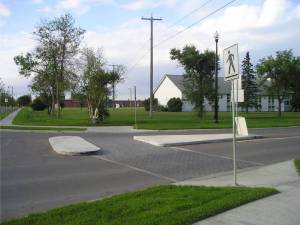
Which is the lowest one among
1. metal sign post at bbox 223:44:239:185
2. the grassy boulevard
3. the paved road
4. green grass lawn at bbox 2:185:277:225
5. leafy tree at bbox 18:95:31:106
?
the paved road

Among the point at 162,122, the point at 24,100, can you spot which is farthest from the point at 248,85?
the point at 24,100

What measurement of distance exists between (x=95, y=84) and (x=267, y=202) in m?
29.5

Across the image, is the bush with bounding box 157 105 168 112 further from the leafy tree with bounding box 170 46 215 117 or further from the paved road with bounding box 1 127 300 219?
the paved road with bounding box 1 127 300 219

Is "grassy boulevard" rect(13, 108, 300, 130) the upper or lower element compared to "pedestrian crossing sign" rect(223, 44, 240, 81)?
lower

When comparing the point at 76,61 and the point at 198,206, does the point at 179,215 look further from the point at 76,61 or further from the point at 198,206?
the point at 76,61

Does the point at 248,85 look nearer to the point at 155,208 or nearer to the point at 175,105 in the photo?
the point at 175,105

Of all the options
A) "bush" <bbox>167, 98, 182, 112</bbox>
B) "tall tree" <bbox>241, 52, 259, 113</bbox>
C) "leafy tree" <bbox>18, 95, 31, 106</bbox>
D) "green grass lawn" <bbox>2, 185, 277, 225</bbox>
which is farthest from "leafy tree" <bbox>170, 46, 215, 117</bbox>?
"leafy tree" <bbox>18, 95, 31, 106</bbox>

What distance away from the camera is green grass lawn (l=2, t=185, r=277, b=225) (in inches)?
256

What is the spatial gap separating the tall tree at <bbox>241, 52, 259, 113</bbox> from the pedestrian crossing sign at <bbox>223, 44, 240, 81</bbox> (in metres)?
71.1

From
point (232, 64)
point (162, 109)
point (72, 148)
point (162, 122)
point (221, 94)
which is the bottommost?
point (72, 148)

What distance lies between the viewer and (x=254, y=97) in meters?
84.1

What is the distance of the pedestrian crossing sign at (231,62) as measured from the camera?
9.70 meters

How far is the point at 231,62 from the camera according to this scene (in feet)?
32.3

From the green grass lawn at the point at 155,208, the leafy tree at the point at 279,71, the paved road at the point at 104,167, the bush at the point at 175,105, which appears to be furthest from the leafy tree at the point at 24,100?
the green grass lawn at the point at 155,208
